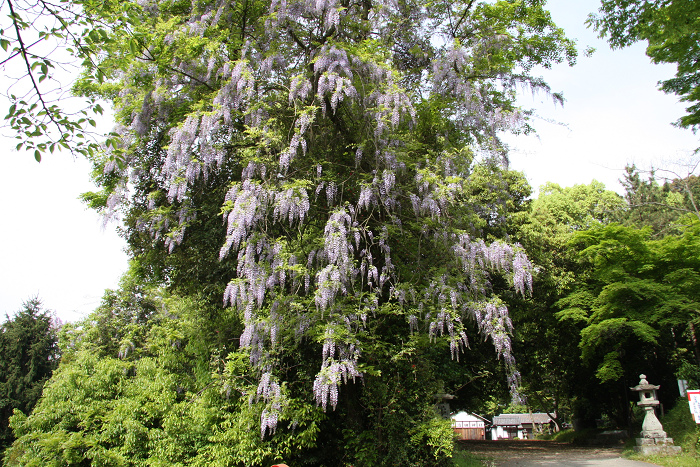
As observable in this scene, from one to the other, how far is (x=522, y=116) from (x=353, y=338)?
494cm

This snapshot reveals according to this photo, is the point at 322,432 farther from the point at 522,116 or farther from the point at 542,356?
the point at 542,356

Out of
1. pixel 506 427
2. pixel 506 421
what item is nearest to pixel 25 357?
pixel 506 421

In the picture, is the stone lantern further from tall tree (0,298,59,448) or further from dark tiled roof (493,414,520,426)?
dark tiled roof (493,414,520,426)

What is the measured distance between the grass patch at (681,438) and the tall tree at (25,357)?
20.7 m

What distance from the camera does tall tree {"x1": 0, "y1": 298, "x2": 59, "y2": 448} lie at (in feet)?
59.8

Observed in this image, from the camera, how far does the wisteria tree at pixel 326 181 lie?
22.6ft

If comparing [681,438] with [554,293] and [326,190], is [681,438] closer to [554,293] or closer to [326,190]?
[554,293]

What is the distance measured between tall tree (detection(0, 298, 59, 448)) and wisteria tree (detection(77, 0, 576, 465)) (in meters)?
13.8

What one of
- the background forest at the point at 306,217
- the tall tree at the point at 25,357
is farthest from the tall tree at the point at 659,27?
the tall tree at the point at 25,357

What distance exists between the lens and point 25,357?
19.4 meters

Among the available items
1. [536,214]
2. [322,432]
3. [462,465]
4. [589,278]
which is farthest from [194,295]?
[536,214]

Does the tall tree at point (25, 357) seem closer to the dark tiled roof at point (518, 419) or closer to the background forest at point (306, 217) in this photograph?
the background forest at point (306, 217)

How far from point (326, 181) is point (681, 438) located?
1115 centimetres

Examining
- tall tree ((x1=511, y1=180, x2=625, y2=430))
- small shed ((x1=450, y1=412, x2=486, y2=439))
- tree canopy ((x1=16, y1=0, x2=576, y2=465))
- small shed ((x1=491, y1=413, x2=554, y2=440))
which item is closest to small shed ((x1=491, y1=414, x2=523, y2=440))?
small shed ((x1=491, y1=413, x2=554, y2=440))
